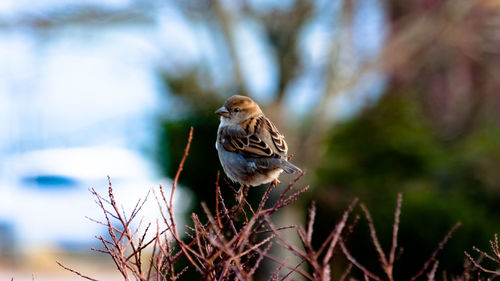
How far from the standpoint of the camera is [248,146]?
13.1ft

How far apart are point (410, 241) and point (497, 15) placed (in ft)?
19.4

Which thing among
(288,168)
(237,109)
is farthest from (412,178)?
(288,168)

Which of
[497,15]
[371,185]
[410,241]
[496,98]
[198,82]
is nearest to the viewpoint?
[410,241]

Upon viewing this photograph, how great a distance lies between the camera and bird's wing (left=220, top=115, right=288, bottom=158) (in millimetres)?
3918

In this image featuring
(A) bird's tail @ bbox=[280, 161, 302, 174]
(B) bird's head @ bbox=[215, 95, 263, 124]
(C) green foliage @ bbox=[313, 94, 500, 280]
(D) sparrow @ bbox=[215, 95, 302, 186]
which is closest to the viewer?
(A) bird's tail @ bbox=[280, 161, 302, 174]

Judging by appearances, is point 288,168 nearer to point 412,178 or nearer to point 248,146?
point 248,146

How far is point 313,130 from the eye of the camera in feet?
33.2

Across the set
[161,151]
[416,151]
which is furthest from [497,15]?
[161,151]

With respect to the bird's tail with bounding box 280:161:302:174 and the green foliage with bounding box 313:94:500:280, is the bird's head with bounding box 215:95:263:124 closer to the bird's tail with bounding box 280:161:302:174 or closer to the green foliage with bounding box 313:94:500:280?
the bird's tail with bounding box 280:161:302:174

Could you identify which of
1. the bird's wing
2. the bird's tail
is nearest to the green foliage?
the bird's wing

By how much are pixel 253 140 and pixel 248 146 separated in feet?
0.18

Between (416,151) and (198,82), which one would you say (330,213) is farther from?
(198,82)

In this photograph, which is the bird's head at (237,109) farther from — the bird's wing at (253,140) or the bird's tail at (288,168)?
the bird's tail at (288,168)

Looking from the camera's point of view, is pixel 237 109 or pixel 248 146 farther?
pixel 237 109
